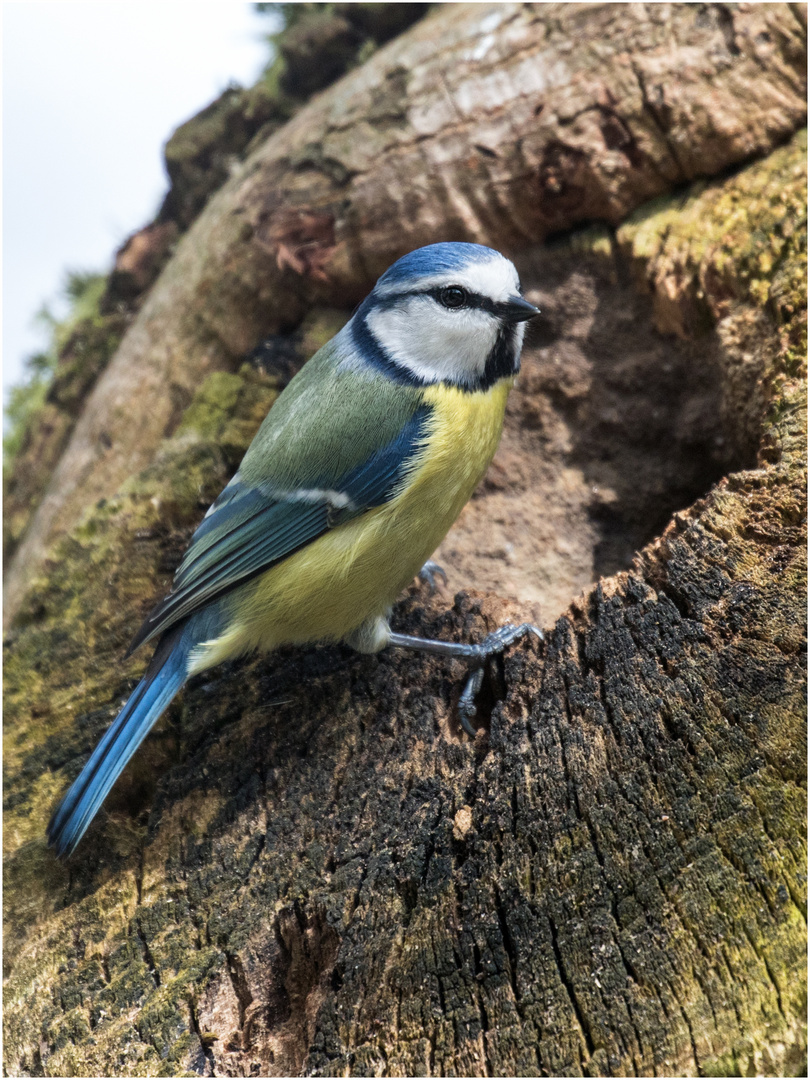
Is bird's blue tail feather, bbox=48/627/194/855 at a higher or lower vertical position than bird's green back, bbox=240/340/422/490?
lower

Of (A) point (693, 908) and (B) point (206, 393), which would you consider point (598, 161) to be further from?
(A) point (693, 908)

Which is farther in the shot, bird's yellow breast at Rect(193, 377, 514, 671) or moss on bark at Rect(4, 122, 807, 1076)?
bird's yellow breast at Rect(193, 377, 514, 671)

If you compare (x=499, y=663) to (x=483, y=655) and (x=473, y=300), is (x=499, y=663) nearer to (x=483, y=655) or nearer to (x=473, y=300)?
(x=483, y=655)

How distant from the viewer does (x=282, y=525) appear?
2.05 meters

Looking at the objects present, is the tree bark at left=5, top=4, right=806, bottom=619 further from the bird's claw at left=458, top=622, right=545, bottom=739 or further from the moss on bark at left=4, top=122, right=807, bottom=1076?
the bird's claw at left=458, top=622, right=545, bottom=739

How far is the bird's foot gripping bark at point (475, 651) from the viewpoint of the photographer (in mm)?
1790

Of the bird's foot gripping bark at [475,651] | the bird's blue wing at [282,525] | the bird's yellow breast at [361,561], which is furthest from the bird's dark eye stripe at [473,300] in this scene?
the bird's foot gripping bark at [475,651]

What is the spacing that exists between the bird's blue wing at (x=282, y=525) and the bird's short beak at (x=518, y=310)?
38 centimetres

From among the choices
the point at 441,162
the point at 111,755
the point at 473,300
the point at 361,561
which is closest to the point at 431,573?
the point at 361,561

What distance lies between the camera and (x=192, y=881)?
5.73 feet

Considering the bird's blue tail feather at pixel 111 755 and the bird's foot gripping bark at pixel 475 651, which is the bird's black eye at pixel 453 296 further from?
the bird's blue tail feather at pixel 111 755

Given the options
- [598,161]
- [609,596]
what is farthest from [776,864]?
[598,161]

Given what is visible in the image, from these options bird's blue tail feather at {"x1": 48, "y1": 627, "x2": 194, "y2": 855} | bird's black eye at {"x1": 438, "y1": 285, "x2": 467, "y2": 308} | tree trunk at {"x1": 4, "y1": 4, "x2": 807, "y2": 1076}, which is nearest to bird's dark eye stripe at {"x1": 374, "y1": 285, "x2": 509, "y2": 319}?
bird's black eye at {"x1": 438, "y1": 285, "x2": 467, "y2": 308}

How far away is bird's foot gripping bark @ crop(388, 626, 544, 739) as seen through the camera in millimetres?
1790
